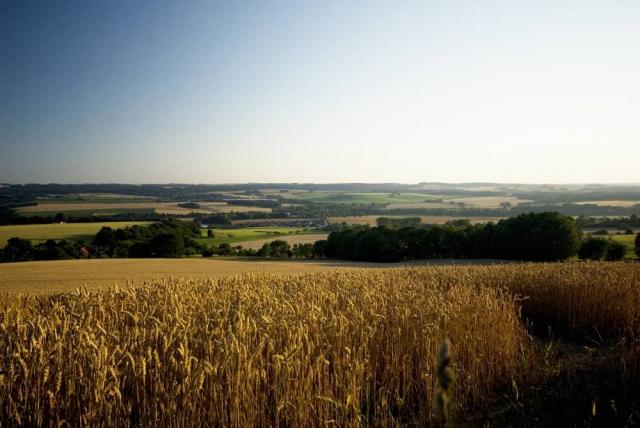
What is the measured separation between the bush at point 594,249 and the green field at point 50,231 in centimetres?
5521

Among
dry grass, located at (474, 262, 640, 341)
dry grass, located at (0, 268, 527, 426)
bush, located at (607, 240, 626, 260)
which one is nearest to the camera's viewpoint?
dry grass, located at (0, 268, 527, 426)

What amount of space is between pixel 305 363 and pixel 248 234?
6421cm

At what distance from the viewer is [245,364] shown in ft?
12.0

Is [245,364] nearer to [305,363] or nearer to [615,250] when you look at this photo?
[305,363]

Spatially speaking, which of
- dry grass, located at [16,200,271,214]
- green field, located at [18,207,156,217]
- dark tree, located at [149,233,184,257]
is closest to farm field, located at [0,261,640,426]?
dark tree, located at [149,233,184,257]

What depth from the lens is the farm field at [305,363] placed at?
352 cm

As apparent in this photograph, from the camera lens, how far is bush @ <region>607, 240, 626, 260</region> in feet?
126

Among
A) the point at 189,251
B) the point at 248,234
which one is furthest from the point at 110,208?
the point at 189,251

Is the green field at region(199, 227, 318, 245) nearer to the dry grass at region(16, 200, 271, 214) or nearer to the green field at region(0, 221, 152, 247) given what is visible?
the green field at region(0, 221, 152, 247)

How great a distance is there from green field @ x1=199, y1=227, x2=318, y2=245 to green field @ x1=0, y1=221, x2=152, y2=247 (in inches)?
532

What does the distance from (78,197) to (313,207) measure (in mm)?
56560

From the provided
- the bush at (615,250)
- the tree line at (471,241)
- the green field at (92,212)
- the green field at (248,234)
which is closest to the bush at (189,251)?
the green field at (248,234)

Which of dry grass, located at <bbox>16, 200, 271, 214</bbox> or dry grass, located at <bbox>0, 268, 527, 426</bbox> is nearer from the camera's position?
dry grass, located at <bbox>0, 268, 527, 426</bbox>

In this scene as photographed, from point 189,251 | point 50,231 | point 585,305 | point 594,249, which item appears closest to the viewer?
point 585,305
